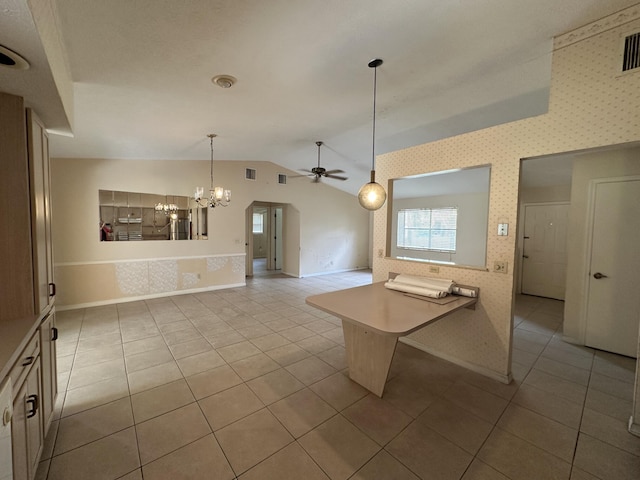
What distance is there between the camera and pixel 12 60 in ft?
3.97

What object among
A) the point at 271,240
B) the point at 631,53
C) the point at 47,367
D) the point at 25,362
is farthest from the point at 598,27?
the point at 271,240

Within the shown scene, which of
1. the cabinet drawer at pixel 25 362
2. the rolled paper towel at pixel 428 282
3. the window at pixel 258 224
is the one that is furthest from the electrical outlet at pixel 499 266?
the window at pixel 258 224

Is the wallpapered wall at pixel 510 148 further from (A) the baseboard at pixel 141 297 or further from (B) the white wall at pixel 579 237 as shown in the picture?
(A) the baseboard at pixel 141 297

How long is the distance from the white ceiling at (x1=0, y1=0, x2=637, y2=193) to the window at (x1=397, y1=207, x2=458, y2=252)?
4.15 m

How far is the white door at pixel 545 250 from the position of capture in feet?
17.2

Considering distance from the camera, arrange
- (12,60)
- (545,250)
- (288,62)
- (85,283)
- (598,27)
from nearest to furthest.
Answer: (12,60) → (598,27) → (288,62) → (85,283) → (545,250)

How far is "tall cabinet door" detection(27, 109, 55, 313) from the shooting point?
5.18 feet

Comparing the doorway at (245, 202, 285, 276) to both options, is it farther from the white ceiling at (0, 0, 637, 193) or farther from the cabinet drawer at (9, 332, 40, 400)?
the cabinet drawer at (9, 332, 40, 400)

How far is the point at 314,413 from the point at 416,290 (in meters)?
1.47

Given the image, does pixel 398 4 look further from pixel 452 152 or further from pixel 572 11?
pixel 452 152

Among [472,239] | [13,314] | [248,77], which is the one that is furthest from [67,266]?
[472,239]

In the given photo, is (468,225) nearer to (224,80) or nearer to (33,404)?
(224,80)

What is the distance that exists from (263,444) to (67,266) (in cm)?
488

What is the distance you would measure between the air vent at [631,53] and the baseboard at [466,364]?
2.67 meters
